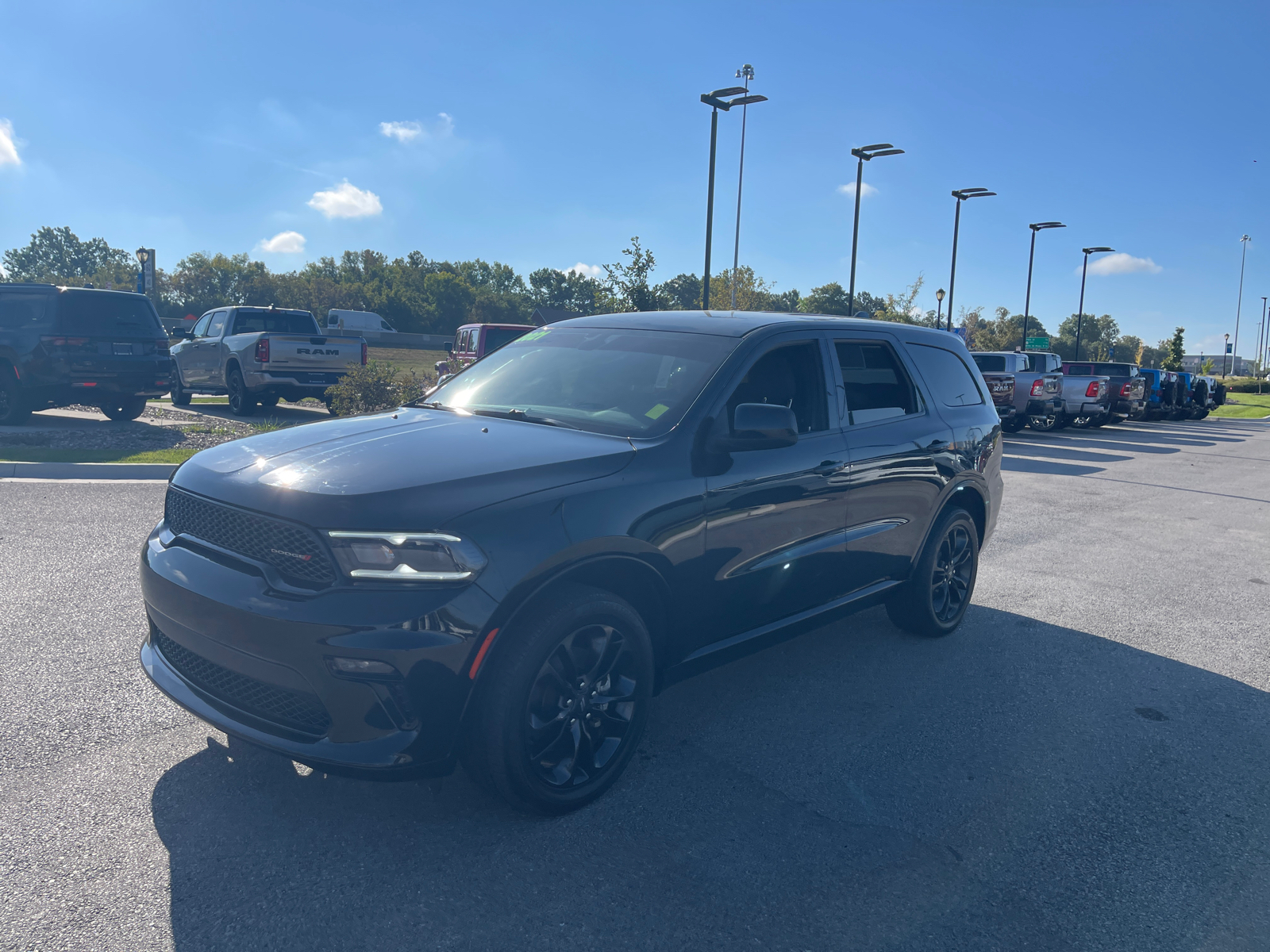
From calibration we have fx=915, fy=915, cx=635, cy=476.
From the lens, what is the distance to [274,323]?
56.9 ft

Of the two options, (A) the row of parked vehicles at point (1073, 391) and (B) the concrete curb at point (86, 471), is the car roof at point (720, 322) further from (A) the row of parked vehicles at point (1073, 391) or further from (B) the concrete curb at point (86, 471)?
(A) the row of parked vehicles at point (1073, 391)

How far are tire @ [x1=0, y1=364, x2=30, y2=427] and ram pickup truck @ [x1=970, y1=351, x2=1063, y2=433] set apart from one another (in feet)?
64.7

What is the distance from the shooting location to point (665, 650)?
11.8ft

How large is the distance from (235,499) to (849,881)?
2.36m

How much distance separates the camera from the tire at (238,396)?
15.8 meters

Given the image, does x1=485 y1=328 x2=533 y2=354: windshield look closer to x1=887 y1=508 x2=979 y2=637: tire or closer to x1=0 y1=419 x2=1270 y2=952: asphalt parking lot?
x1=0 y1=419 x2=1270 y2=952: asphalt parking lot

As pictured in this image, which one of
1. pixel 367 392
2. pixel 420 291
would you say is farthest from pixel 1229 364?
pixel 367 392

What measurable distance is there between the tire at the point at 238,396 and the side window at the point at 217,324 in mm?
1203

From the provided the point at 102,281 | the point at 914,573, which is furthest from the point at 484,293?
the point at 914,573

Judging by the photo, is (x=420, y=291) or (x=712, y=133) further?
(x=420, y=291)

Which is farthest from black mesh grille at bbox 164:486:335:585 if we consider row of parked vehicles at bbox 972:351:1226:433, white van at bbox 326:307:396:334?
white van at bbox 326:307:396:334

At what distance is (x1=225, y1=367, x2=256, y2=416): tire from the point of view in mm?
15844

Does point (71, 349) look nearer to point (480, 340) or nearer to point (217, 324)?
point (217, 324)

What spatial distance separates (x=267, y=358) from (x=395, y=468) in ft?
44.6
